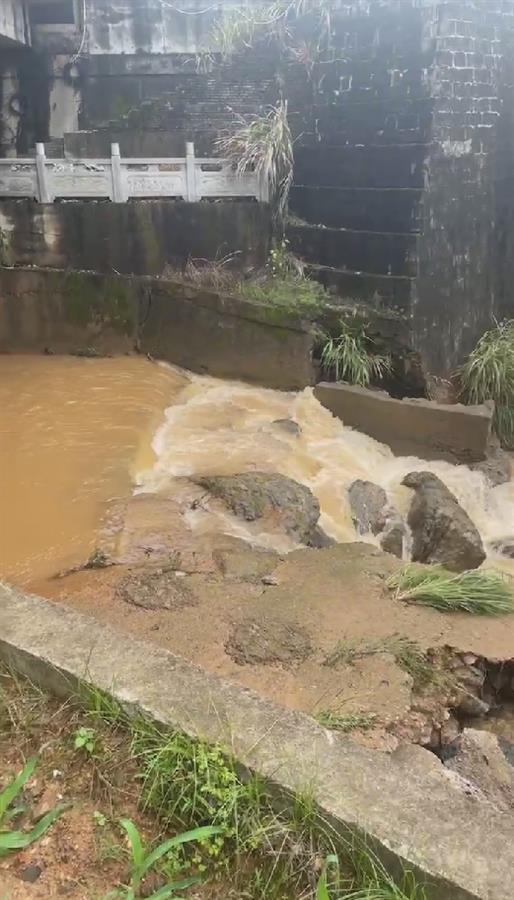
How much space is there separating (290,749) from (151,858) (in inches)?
21.2

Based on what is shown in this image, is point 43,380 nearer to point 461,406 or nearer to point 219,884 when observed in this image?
point 461,406

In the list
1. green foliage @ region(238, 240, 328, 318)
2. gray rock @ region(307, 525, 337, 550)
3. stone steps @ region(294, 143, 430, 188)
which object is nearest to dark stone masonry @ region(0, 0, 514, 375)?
stone steps @ region(294, 143, 430, 188)

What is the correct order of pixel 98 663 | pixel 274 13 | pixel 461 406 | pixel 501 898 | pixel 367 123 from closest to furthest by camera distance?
pixel 501 898 < pixel 98 663 < pixel 461 406 < pixel 367 123 < pixel 274 13

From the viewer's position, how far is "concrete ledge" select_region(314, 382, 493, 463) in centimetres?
838

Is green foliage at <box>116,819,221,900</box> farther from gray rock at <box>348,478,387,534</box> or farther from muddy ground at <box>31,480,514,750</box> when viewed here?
gray rock at <box>348,478,387,534</box>

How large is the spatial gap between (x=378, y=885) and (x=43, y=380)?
7827 mm

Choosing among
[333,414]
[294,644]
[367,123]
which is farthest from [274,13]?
[294,644]

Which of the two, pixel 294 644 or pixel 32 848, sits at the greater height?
pixel 32 848

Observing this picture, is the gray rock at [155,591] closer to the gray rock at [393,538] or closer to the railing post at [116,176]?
the gray rock at [393,538]

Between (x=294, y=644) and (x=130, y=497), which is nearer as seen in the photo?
(x=294, y=644)

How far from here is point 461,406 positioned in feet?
28.1

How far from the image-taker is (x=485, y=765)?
3.66 meters

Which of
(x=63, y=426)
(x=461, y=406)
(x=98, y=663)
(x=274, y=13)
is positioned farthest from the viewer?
(x=274, y=13)

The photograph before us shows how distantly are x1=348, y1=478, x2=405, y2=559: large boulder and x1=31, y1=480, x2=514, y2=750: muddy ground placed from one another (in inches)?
53.9
